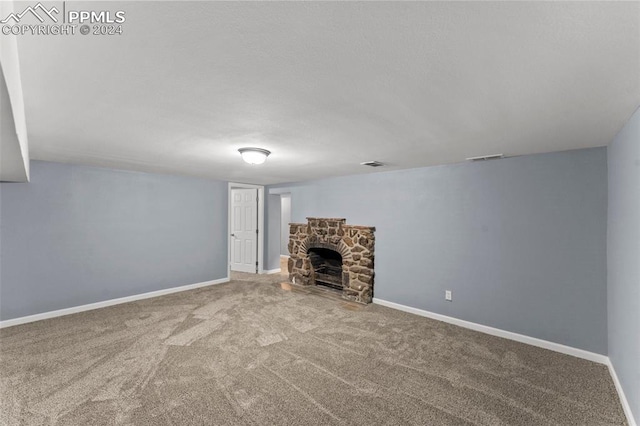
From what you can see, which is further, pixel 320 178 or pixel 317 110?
pixel 320 178

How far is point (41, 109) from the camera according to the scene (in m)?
1.97

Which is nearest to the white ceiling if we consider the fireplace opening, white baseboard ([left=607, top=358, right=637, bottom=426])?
white baseboard ([left=607, top=358, right=637, bottom=426])

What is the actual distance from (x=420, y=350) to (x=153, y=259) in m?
4.54

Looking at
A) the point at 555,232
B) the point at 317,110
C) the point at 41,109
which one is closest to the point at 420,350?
the point at 555,232

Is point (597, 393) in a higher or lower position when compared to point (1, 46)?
lower

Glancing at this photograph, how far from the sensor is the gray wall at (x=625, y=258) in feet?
6.39

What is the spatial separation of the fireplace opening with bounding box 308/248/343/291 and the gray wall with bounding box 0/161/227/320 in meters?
2.00

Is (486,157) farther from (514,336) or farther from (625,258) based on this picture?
(514,336)

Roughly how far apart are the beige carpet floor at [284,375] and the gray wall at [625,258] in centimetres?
32

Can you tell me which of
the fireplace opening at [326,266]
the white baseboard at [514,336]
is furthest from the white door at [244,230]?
the white baseboard at [514,336]

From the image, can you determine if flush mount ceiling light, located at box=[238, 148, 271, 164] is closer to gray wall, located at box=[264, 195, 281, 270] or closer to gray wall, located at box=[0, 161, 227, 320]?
gray wall, located at box=[0, 161, 227, 320]

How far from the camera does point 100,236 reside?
4.43 m

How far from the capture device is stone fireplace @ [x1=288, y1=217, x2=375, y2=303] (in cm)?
479

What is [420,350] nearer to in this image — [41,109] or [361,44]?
[361,44]
